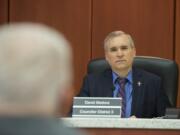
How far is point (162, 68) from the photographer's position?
13.9 feet

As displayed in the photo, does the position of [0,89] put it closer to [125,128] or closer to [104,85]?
[125,128]

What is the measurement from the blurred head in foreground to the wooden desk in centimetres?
219

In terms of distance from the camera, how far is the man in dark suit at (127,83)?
4.07m

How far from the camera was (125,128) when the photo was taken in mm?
3131

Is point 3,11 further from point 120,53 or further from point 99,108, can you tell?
point 99,108

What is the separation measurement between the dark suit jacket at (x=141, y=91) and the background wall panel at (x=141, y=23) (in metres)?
1.96

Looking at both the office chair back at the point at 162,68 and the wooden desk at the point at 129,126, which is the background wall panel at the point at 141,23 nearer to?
the office chair back at the point at 162,68

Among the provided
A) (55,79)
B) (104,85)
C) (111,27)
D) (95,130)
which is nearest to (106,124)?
(95,130)

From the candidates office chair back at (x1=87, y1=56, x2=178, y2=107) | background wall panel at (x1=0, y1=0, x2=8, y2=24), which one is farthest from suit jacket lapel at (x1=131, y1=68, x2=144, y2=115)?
background wall panel at (x1=0, y1=0, x2=8, y2=24)

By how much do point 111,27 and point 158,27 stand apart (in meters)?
0.52

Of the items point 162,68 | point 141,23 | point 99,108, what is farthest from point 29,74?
point 141,23

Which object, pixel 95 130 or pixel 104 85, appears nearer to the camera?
pixel 95 130

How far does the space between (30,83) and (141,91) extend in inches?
128

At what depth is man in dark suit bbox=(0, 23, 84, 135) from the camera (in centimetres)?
90
